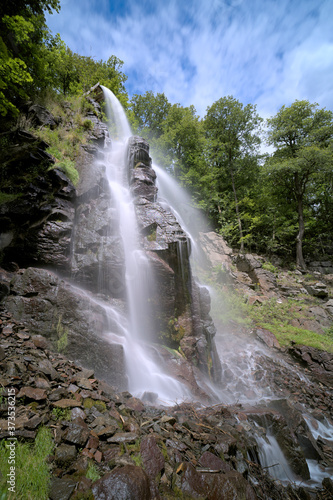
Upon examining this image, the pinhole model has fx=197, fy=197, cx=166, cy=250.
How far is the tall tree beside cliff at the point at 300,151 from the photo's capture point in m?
18.7

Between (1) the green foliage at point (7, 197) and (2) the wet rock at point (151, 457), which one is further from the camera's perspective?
(1) the green foliage at point (7, 197)

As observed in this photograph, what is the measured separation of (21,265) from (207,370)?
7614 mm

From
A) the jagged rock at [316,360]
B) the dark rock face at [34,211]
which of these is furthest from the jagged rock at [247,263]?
the dark rock face at [34,211]

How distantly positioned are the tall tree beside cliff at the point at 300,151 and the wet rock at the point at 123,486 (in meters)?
21.2

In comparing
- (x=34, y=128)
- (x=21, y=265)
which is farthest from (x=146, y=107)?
(x=21, y=265)

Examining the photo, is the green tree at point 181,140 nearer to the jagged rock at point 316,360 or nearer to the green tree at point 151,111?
the green tree at point 151,111

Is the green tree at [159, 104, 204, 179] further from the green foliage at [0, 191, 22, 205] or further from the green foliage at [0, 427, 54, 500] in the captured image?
the green foliage at [0, 427, 54, 500]

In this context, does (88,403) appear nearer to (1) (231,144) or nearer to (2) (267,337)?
(2) (267,337)

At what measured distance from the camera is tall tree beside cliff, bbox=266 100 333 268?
1872 centimetres

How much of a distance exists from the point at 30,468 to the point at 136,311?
5599 mm

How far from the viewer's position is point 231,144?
22.0m

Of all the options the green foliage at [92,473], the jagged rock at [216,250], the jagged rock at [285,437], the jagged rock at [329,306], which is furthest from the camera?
the jagged rock at [216,250]

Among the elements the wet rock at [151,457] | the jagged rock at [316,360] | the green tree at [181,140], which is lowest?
the jagged rock at [316,360]

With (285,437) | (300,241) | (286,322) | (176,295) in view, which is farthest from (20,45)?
(300,241)
